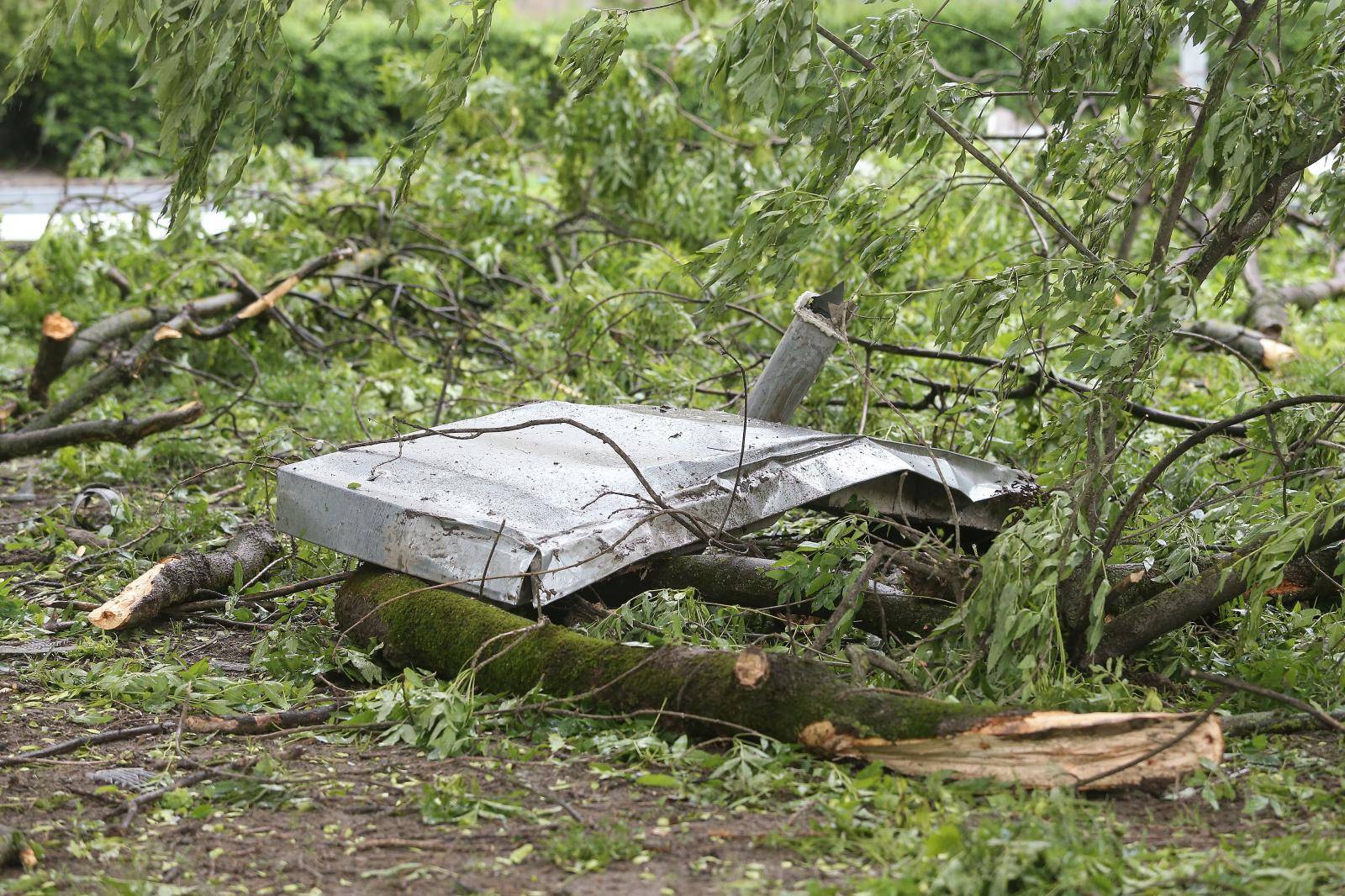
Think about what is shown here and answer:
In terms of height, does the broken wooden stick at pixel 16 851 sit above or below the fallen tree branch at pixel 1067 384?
below

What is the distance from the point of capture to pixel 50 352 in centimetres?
620

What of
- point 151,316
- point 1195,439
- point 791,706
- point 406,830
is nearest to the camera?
point 406,830

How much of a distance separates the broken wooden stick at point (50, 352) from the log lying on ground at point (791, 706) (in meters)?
3.40

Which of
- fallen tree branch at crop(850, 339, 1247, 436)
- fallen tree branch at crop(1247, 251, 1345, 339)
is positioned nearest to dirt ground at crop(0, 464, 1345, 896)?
fallen tree branch at crop(850, 339, 1247, 436)

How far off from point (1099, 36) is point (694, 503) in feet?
5.52

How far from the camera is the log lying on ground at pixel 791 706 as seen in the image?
2715 millimetres

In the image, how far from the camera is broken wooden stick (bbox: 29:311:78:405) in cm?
612

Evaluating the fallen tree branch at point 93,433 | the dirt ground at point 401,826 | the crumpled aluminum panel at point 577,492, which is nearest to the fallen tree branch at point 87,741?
the dirt ground at point 401,826

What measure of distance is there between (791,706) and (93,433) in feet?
11.6

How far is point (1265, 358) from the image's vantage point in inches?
285

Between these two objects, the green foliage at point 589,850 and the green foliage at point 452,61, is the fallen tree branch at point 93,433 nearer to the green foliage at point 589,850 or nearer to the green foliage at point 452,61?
the green foliage at point 452,61

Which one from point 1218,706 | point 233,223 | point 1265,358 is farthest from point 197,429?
point 1265,358

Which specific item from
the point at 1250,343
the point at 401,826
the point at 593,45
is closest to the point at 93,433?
the point at 593,45

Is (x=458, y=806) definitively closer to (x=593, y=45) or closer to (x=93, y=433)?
(x=593, y=45)
